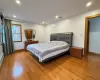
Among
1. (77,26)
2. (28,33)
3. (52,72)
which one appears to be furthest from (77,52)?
(28,33)

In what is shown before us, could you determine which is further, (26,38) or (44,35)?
(44,35)

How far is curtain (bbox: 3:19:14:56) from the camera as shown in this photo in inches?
161

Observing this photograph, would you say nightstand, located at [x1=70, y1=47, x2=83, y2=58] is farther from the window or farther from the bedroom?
the window

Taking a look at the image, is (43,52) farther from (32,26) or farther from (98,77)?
(32,26)

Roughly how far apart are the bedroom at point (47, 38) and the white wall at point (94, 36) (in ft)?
1.62

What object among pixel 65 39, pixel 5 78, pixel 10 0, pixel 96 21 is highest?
pixel 10 0

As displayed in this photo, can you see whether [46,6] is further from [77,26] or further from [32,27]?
[32,27]

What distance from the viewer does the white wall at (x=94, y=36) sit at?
3877mm

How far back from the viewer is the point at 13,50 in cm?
462

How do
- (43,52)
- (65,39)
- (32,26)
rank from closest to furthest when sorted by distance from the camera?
(43,52)
(65,39)
(32,26)

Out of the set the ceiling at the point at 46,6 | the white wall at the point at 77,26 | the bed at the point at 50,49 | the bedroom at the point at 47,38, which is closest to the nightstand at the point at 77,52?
the bedroom at the point at 47,38

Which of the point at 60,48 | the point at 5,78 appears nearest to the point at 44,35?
the point at 60,48

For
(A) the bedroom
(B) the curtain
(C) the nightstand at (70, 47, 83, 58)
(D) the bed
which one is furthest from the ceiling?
(C) the nightstand at (70, 47, 83, 58)

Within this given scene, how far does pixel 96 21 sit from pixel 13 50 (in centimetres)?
595
